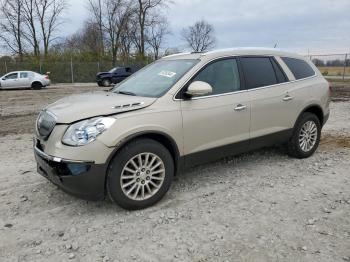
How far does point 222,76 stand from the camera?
181 inches

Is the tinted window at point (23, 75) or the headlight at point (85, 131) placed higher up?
the tinted window at point (23, 75)

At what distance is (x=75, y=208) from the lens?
3.96 meters

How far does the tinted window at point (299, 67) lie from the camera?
18.0 ft

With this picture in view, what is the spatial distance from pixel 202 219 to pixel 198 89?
4.80 ft

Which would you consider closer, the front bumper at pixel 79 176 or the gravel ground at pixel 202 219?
the gravel ground at pixel 202 219

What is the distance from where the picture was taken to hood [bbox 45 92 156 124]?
3627 millimetres

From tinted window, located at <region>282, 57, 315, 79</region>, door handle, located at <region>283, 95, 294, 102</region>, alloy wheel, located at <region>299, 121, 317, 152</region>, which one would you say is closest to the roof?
tinted window, located at <region>282, 57, 315, 79</region>

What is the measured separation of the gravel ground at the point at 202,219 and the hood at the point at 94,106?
1.09 meters

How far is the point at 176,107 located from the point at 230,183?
1363mm

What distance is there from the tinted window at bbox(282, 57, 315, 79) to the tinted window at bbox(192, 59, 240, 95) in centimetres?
123

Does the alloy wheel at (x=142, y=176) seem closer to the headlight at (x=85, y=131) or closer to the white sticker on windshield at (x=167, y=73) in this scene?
the headlight at (x=85, y=131)

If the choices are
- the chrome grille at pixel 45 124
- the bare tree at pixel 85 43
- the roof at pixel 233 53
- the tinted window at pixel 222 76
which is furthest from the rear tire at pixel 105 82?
the chrome grille at pixel 45 124

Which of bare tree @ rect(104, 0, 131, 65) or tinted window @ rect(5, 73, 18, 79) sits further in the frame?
bare tree @ rect(104, 0, 131, 65)

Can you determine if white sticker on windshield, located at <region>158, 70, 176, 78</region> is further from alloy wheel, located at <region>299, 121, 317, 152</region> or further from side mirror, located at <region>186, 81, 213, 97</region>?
alloy wheel, located at <region>299, 121, 317, 152</region>
